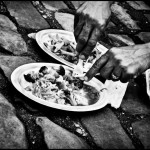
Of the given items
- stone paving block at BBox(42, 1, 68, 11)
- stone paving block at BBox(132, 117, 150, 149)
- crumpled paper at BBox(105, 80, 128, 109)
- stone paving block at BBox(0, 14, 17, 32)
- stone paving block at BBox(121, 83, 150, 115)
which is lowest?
stone paving block at BBox(121, 83, 150, 115)

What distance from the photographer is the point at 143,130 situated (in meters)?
2.21

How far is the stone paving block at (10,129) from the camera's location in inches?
69.3

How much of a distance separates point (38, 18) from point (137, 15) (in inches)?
59.2

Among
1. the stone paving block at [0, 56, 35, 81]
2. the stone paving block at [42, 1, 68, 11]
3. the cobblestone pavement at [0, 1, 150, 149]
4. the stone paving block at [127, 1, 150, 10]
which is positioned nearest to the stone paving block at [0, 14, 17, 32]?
the cobblestone pavement at [0, 1, 150, 149]

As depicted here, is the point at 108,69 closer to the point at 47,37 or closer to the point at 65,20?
the point at 47,37

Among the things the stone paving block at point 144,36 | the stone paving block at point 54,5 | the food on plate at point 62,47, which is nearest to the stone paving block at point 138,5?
the stone paving block at point 144,36

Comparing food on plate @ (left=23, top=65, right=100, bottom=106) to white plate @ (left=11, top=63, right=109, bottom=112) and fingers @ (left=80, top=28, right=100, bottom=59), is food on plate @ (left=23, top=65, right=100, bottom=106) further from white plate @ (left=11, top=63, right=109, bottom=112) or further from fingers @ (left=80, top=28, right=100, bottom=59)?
fingers @ (left=80, top=28, right=100, bottom=59)

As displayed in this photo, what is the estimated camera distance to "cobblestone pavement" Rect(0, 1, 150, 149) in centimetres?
188

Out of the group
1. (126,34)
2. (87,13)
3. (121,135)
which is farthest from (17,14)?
(121,135)

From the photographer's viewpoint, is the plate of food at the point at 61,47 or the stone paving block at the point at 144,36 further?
the stone paving block at the point at 144,36

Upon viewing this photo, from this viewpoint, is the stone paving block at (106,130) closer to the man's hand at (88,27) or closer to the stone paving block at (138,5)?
the man's hand at (88,27)

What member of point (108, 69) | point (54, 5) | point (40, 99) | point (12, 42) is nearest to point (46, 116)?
point (40, 99)

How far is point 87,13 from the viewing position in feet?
Result: 5.98

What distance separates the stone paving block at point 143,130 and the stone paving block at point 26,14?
4.92 ft
